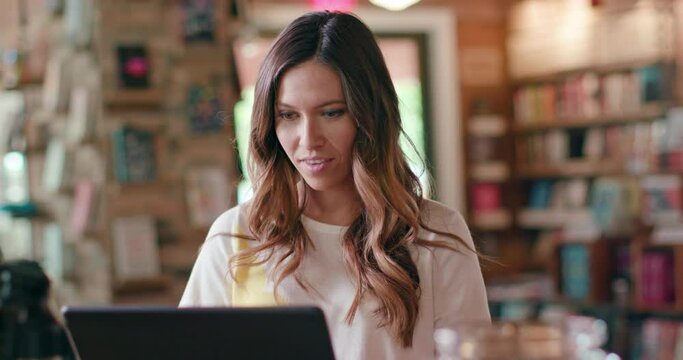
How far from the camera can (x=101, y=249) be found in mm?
5387

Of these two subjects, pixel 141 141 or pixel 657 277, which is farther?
pixel 657 277

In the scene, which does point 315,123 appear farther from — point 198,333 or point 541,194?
point 541,194

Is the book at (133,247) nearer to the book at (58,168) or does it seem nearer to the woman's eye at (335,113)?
the book at (58,168)

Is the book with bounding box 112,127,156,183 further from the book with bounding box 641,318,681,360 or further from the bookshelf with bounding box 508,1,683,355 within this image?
the book with bounding box 641,318,681,360

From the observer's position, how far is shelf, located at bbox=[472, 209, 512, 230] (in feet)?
31.2

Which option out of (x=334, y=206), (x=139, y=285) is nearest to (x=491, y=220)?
(x=139, y=285)

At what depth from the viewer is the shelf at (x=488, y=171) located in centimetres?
951

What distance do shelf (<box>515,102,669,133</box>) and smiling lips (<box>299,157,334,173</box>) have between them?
6374 millimetres

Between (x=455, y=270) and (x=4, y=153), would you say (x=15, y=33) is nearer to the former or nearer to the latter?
(x=4, y=153)

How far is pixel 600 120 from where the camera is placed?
8.63 meters

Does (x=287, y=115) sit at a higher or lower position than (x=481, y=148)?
higher

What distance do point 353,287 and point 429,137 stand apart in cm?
755

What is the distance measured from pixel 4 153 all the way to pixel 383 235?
5343 millimetres

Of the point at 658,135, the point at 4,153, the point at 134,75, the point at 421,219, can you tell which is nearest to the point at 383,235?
the point at 421,219
